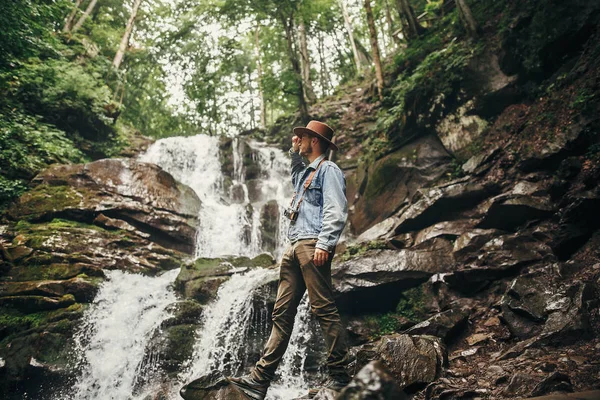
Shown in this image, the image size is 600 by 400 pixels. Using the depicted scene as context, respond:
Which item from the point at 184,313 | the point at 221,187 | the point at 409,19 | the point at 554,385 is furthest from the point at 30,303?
the point at 409,19

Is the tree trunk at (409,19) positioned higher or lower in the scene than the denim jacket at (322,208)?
higher

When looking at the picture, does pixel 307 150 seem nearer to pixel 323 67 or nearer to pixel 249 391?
pixel 249 391

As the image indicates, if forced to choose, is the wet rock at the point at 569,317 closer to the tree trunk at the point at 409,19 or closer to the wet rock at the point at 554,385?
the wet rock at the point at 554,385

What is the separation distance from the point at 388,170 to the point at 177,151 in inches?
493

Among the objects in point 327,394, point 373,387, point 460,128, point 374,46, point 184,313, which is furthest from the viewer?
point 374,46

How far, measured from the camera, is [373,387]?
1668 millimetres

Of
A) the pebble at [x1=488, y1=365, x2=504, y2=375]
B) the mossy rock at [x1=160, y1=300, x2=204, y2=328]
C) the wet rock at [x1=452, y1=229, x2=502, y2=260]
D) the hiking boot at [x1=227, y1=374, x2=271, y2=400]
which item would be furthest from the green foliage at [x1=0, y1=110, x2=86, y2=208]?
the pebble at [x1=488, y1=365, x2=504, y2=375]

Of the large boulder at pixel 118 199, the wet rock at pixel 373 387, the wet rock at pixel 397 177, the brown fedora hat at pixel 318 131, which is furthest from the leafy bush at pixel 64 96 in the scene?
the wet rock at pixel 373 387

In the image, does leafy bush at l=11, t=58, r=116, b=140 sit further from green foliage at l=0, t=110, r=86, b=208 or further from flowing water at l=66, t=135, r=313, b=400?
flowing water at l=66, t=135, r=313, b=400

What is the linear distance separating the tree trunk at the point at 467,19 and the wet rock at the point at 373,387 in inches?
425

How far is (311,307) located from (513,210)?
16.2ft

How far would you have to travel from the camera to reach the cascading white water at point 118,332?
20.9 feet

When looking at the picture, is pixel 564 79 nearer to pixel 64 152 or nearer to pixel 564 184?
pixel 564 184

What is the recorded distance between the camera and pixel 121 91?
22000 mm
